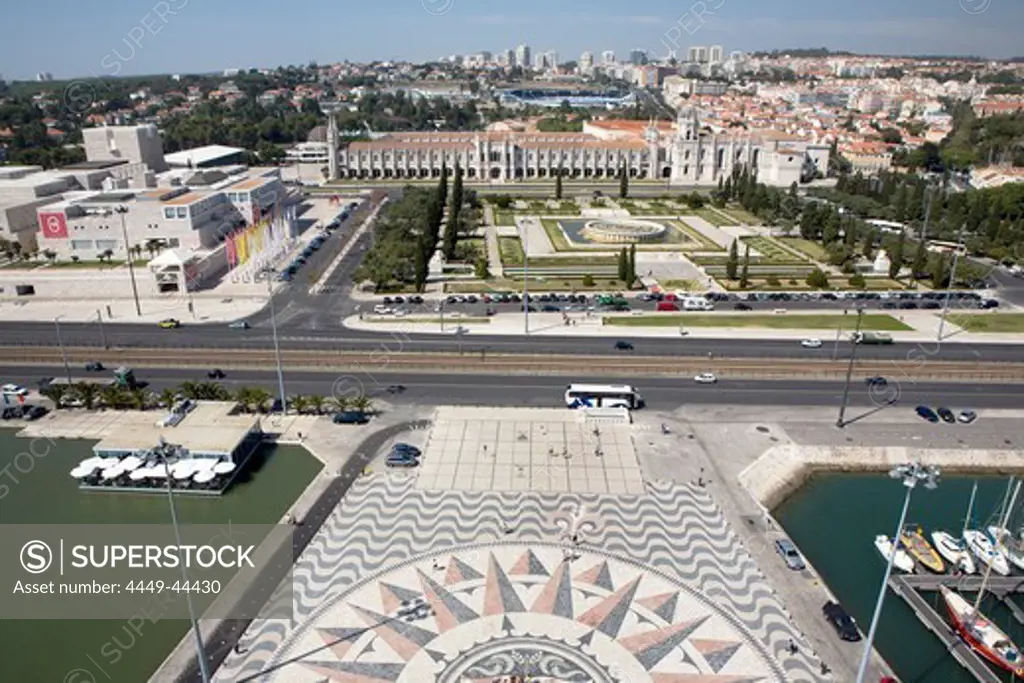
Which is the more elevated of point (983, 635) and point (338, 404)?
point (338, 404)

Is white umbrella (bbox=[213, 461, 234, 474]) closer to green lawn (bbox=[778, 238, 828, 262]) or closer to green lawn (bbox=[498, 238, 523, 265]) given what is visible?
green lawn (bbox=[498, 238, 523, 265])

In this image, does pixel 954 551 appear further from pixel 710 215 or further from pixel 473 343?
pixel 710 215

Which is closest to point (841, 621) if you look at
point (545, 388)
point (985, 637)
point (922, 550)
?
point (985, 637)

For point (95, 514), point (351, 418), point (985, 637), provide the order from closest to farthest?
point (985, 637) < point (95, 514) < point (351, 418)

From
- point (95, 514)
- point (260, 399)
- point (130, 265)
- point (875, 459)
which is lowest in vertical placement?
point (95, 514)

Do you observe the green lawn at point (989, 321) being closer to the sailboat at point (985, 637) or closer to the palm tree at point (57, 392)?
the sailboat at point (985, 637)

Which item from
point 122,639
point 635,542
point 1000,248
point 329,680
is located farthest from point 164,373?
point 1000,248
